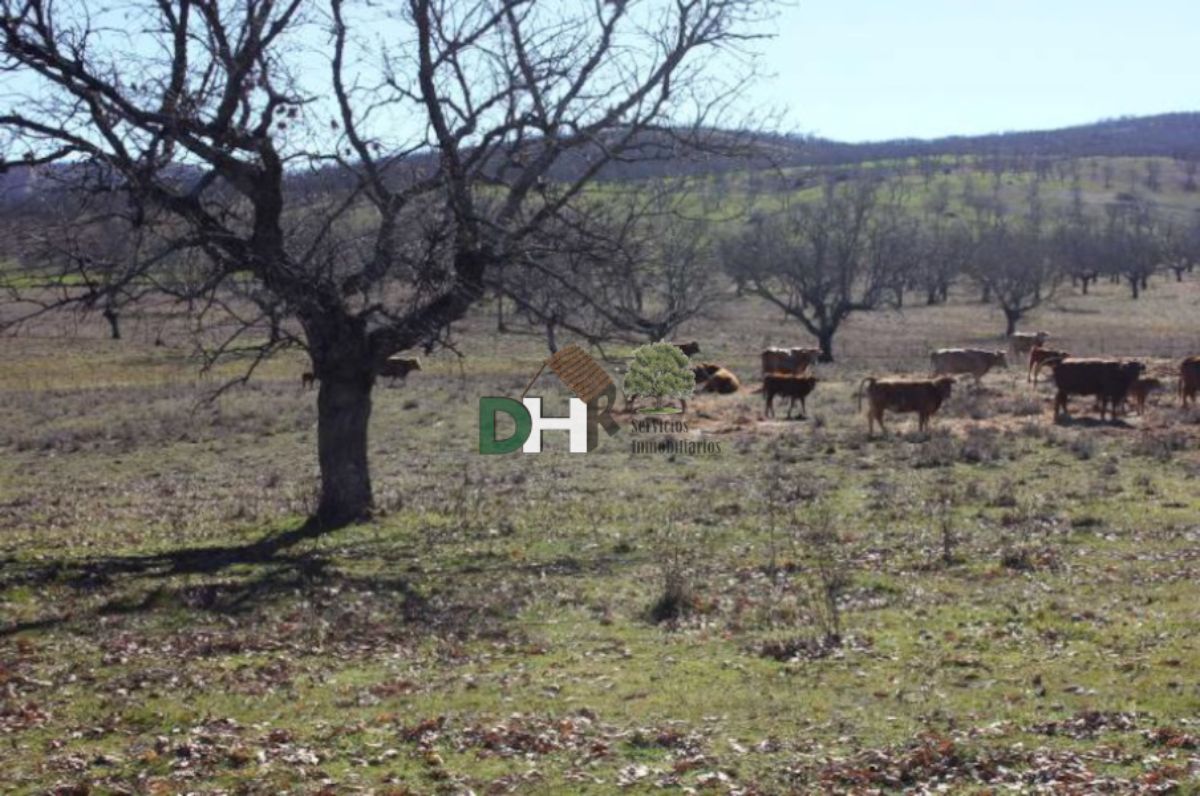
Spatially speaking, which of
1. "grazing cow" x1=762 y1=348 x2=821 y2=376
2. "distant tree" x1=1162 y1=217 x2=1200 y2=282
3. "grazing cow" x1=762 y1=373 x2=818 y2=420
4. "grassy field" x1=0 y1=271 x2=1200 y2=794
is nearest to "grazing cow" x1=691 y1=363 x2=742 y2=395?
"grazing cow" x1=762 y1=348 x2=821 y2=376

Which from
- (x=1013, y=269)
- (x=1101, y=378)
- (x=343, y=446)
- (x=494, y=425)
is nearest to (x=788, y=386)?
(x=1101, y=378)

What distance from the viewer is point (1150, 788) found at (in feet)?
21.9

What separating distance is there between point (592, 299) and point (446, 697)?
7.17 m

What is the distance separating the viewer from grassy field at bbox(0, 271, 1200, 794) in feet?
24.4

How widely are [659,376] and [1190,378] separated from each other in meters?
11.8

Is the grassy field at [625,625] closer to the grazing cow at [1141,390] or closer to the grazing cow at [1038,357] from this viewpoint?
the grazing cow at [1141,390]

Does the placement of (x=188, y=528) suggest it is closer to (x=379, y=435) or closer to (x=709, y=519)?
(x=709, y=519)

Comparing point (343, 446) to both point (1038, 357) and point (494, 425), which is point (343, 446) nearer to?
point (494, 425)

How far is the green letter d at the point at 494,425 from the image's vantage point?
85.1 feet

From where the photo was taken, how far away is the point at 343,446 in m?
16.3

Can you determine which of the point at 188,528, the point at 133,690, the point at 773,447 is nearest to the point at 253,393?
the point at 773,447

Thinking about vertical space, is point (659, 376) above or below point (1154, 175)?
below

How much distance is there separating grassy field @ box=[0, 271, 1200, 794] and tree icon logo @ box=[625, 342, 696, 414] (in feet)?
24.3

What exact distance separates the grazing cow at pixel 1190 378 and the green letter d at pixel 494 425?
14.4m
